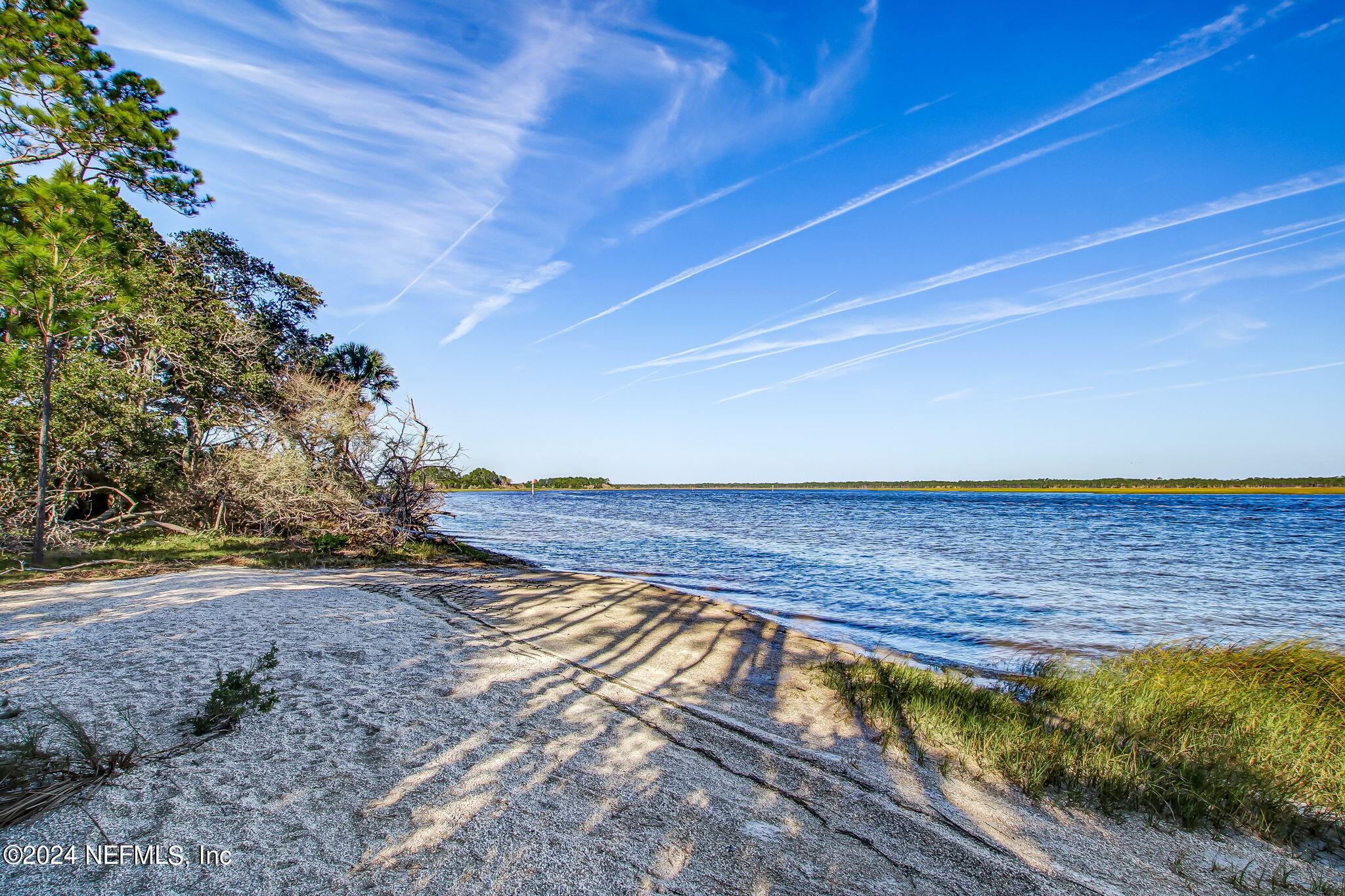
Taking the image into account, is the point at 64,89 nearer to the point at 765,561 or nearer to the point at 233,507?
the point at 233,507

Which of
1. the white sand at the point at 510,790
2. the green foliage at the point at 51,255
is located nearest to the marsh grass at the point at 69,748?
the white sand at the point at 510,790

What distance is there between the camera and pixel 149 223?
19.2 meters

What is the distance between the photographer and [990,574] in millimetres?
17359

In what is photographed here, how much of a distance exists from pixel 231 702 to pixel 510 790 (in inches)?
86.0

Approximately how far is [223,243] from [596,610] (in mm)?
26015

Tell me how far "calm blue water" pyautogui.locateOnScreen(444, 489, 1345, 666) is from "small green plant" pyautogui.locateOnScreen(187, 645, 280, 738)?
8.27m

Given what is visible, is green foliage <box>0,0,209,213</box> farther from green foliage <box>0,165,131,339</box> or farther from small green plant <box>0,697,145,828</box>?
small green plant <box>0,697,145,828</box>

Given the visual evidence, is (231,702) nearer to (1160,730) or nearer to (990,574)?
(1160,730)

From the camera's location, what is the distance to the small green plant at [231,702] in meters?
3.73

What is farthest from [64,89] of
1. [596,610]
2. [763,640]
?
[763,640]

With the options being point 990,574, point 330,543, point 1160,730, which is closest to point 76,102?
point 330,543

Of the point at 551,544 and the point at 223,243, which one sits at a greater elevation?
the point at 223,243

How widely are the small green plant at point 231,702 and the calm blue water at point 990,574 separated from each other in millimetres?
8271

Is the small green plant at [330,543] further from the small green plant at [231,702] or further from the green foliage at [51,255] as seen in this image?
the small green plant at [231,702]
